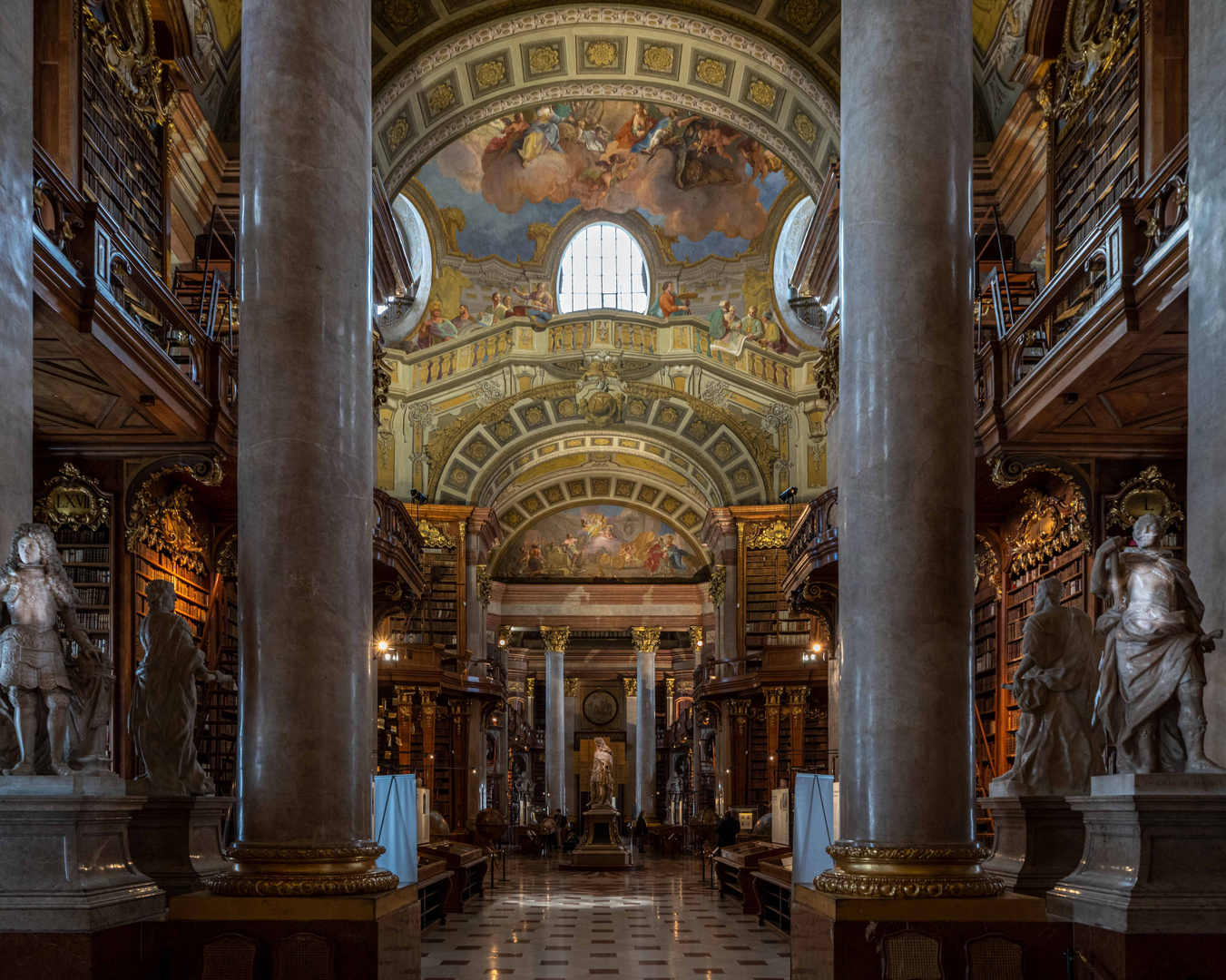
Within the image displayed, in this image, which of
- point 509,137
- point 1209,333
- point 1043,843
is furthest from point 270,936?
point 509,137

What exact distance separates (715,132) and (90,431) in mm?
15223

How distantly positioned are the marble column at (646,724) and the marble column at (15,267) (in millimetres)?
27468

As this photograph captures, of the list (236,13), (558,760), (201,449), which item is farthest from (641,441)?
(201,449)

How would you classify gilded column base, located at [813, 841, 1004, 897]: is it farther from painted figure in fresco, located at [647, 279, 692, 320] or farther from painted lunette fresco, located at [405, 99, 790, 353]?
painted figure in fresco, located at [647, 279, 692, 320]

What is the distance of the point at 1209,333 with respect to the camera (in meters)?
6.09

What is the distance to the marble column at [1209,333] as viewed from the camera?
5711 millimetres

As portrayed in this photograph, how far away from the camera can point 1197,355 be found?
6176 mm

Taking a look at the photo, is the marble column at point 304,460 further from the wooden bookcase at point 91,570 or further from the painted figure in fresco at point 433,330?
the painted figure in fresco at point 433,330

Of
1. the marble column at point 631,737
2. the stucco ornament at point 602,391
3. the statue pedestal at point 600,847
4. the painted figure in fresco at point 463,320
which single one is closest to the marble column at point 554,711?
the marble column at point 631,737

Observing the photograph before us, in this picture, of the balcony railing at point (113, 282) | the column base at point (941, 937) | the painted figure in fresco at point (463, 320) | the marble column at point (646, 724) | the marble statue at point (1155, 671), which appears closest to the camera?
the marble statue at point (1155, 671)

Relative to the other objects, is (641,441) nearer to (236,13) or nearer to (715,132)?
(715,132)

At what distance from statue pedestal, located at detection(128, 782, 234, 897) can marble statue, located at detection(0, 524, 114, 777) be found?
190 centimetres

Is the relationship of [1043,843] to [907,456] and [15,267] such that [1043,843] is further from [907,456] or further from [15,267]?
[15,267]

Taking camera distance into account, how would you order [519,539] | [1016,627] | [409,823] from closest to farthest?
[409,823] → [1016,627] → [519,539]
